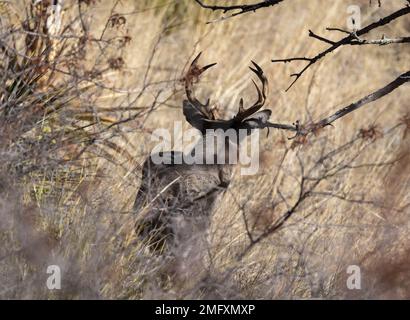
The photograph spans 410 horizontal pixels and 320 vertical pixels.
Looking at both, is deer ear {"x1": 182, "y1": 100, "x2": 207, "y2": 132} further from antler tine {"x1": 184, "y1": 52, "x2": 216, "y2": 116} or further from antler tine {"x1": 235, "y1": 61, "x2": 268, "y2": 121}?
antler tine {"x1": 235, "y1": 61, "x2": 268, "y2": 121}

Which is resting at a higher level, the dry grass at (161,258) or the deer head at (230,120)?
the deer head at (230,120)

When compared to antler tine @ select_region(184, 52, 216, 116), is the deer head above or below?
below

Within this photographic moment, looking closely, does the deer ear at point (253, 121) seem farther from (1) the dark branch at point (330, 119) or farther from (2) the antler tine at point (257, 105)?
(1) the dark branch at point (330, 119)

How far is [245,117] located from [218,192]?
0.63 metres

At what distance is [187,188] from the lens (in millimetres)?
5848

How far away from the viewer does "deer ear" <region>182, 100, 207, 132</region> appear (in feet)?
21.0

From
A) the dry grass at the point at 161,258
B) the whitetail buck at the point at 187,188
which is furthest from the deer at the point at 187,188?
the dry grass at the point at 161,258

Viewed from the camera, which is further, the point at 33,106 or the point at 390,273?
the point at 33,106

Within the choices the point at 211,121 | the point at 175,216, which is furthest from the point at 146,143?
the point at 175,216

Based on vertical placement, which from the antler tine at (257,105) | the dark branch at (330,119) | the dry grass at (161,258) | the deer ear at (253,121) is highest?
the antler tine at (257,105)

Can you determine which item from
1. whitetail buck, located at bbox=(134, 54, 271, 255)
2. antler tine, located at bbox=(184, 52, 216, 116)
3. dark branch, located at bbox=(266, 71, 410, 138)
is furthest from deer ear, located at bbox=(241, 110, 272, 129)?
dark branch, located at bbox=(266, 71, 410, 138)

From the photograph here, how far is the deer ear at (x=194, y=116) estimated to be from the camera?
6414 millimetres

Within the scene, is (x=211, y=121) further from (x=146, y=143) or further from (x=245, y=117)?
(x=146, y=143)

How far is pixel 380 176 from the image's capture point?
8031 millimetres
